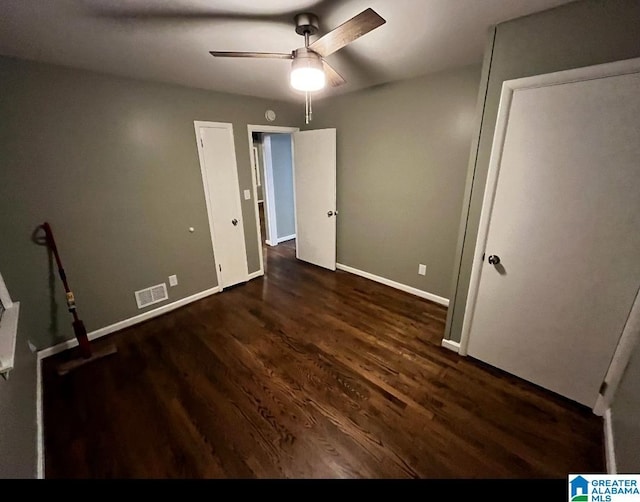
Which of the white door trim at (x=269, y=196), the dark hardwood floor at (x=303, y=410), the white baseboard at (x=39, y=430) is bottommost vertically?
the dark hardwood floor at (x=303, y=410)

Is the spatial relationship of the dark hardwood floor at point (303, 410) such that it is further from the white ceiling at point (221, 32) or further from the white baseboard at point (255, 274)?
the white ceiling at point (221, 32)

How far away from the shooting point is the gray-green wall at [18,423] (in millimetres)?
1040

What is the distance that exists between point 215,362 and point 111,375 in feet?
2.51

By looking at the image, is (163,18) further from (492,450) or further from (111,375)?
(492,450)

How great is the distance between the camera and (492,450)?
4.69 ft

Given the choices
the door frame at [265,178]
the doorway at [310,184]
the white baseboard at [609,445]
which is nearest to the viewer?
the white baseboard at [609,445]

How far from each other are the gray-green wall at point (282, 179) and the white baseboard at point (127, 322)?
2159 mm

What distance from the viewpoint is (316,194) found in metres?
3.68

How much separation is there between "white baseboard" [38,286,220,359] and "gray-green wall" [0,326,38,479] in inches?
22.8

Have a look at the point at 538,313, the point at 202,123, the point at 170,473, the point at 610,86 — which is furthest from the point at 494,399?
the point at 202,123

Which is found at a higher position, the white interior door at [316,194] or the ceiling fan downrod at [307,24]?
the ceiling fan downrod at [307,24]

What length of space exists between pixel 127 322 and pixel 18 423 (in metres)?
1.39

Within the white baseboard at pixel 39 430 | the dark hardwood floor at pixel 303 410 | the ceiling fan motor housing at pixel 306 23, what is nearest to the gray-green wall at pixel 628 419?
the dark hardwood floor at pixel 303 410

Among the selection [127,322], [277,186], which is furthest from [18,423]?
[277,186]
